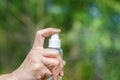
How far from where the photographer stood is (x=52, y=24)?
3373 mm

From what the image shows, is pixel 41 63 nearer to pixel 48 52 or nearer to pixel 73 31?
pixel 48 52

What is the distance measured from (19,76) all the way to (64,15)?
1.88m

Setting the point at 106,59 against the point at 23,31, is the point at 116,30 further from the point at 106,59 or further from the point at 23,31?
the point at 23,31

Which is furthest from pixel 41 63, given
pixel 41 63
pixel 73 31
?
pixel 73 31

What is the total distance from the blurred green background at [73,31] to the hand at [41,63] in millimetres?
506

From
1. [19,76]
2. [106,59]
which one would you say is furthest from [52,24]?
[19,76]

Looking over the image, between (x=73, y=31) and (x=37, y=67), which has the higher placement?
(x=73, y=31)

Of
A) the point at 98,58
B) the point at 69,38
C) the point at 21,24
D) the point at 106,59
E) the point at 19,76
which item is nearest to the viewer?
the point at 19,76

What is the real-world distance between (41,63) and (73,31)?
175 cm

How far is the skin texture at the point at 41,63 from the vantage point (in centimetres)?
147

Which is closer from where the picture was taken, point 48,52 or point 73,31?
point 48,52

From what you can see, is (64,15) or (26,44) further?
(26,44)

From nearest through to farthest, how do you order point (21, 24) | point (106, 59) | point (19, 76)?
point (19, 76), point (106, 59), point (21, 24)

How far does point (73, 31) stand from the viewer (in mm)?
3213
